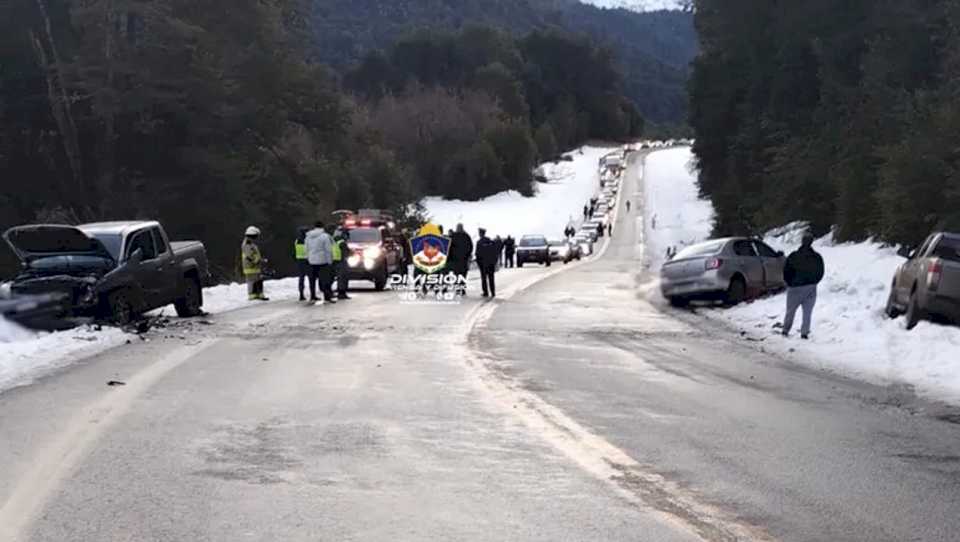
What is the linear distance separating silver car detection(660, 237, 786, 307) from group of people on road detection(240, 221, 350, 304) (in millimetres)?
7398

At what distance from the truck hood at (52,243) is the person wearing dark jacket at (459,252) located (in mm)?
10722

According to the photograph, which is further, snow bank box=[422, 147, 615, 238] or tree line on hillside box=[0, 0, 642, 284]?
snow bank box=[422, 147, 615, 238]

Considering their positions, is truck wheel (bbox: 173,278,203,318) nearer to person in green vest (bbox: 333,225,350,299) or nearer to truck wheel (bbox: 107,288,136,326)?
truck wheel (bbox: 107,288,136,326)

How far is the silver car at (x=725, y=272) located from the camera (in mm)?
24078

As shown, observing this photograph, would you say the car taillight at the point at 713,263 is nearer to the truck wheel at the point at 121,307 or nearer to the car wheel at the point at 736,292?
the car wheel at the point at 736,292

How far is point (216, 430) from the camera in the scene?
9320mm

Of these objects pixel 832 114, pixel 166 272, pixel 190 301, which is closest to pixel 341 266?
pixel 190 301

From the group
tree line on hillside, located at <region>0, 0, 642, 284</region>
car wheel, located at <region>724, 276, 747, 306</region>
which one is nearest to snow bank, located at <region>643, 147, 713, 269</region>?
tree line on hillside, located at <region>0, 0, 642, 284</region>

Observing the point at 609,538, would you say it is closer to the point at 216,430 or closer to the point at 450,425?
the point at 450,425

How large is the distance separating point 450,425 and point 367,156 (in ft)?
213

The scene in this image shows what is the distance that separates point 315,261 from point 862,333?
12.7m

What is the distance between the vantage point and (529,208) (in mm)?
109375

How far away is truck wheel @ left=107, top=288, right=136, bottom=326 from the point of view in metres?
17.8

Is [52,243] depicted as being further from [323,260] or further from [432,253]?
[432,253]
